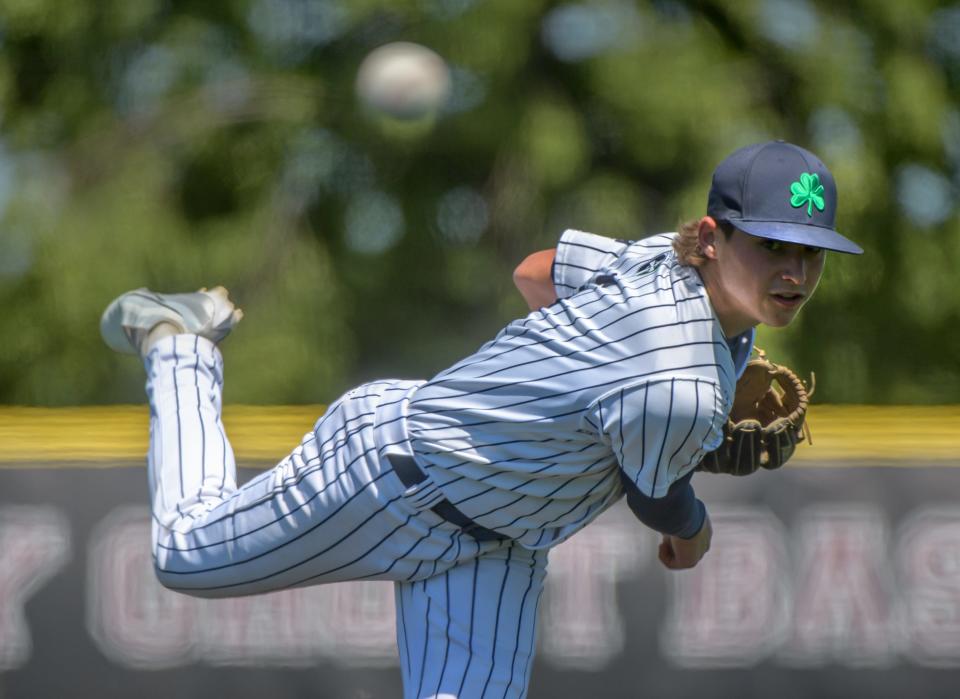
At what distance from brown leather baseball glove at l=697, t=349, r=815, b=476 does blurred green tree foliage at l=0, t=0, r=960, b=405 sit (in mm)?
5099

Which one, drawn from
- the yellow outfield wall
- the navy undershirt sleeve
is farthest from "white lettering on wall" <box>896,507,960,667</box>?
the navy undershirt sleeve

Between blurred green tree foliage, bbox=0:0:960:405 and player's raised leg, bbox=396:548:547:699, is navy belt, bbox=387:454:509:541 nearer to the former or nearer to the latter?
player's raised leg, bbox=396:548:547:699

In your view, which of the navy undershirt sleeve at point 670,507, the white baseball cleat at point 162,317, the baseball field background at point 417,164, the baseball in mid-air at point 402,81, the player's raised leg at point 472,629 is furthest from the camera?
the baseball field background at point 417,164

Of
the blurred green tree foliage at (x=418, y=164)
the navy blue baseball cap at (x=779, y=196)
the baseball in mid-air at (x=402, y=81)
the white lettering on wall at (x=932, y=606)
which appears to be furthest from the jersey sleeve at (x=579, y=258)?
the blurred green tree foliage at (x=418, y=164)

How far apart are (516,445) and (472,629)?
38 cm

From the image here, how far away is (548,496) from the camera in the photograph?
258cm

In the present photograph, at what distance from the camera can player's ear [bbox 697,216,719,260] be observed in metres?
2.43

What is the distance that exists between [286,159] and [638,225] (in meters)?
2.19

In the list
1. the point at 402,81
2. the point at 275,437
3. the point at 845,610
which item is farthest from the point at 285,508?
the point at 402,81

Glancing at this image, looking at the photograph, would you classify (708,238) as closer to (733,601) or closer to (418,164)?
(733,601)

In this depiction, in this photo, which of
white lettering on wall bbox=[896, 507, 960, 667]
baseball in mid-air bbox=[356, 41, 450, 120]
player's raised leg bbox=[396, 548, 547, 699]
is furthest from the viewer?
baseball in mid-air bbox=[356, 41, 450, 120]

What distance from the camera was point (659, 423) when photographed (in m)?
2.38

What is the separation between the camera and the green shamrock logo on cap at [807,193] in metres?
2.36

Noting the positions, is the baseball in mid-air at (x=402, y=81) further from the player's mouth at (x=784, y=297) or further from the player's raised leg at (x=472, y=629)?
the player's mouth at (x=784, y=297)
